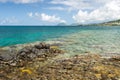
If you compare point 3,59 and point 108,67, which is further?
point 3,59

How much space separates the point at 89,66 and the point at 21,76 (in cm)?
698

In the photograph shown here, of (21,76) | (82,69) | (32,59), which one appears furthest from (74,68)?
(32,59)

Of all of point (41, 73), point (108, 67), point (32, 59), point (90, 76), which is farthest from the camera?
point (32, 59)

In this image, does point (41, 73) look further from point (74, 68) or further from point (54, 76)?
point (74, 68)

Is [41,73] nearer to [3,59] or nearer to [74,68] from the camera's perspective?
[74,68]

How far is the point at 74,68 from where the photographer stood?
75.2 ft

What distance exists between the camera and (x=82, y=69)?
22.5 meters

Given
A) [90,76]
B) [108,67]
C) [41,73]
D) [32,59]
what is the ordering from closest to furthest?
[90,76] → [41,73] → [108,67] → [32,59]

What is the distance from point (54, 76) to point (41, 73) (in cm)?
160

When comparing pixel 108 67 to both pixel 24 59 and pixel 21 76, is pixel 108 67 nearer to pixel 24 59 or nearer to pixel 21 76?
pixel 21 76

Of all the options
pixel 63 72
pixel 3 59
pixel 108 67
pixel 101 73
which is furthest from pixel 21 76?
pixel 3 59

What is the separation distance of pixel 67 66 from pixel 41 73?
3.63 m

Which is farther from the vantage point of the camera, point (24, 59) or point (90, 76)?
point (24, 59)

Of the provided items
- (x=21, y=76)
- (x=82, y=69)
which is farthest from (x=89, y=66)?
(x=21, y=76)
